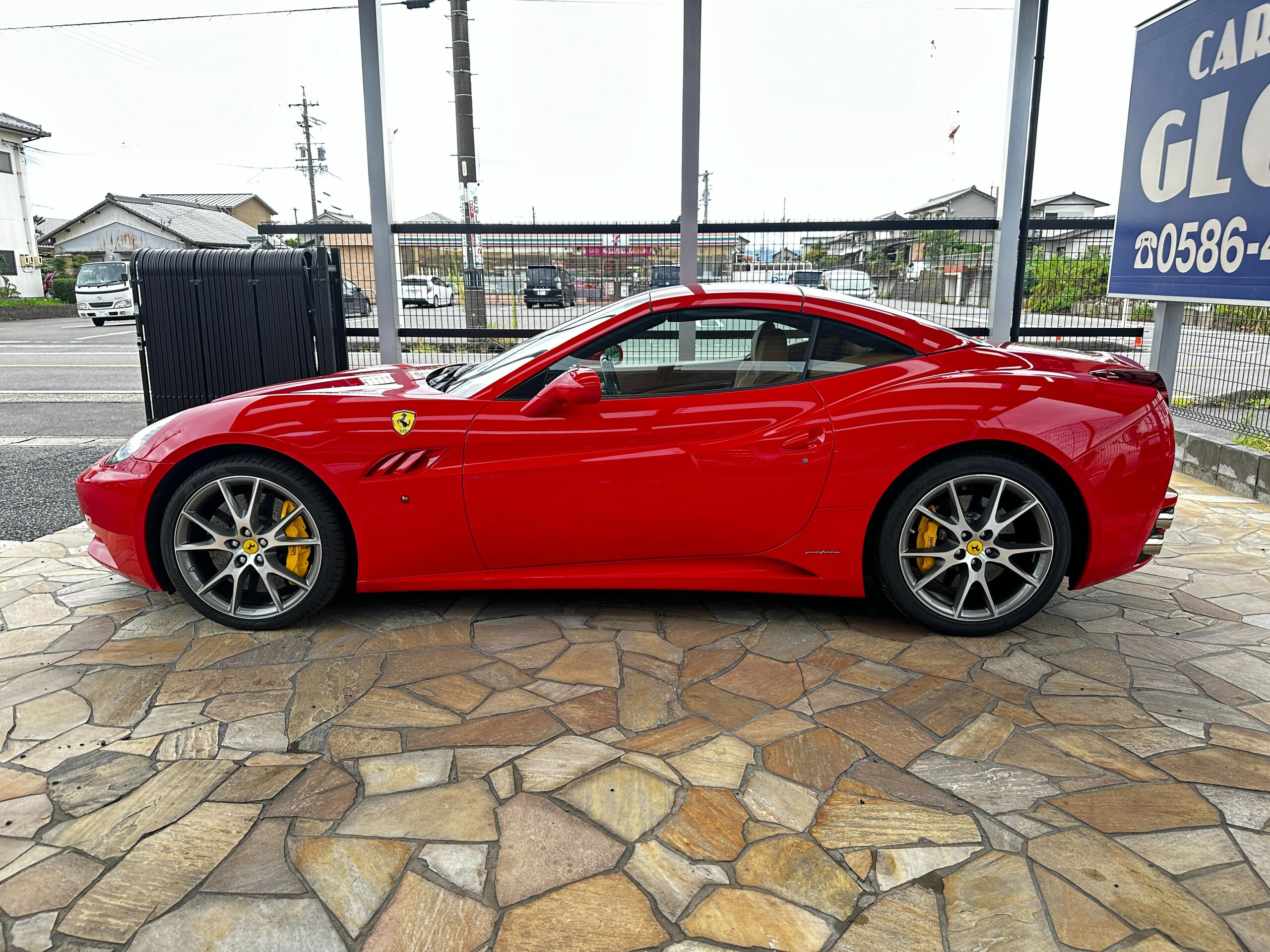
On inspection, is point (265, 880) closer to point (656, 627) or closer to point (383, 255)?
point (656, 627)

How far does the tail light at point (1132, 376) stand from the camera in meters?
3.11

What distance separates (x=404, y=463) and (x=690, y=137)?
428 cm

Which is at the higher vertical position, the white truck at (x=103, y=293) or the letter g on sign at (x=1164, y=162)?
the letter g on sign at (x=1164, y=162)

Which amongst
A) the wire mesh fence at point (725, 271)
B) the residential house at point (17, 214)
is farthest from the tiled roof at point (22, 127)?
the wire mesh fence at point (725, 271)

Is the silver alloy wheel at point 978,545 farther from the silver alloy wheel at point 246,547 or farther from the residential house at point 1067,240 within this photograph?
the residential house at point 1067,240

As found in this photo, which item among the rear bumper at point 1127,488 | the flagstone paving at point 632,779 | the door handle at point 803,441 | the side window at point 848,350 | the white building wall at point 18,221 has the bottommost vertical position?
the flagstone paving at point 632,779

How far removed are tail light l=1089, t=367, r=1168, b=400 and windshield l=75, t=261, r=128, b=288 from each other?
2901 cm

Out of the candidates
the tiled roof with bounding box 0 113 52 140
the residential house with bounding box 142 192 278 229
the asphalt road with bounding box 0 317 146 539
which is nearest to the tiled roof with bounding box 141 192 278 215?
the residential house with bounding box 142 192 278 229

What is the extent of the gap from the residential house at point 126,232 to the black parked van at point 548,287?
1815 inches

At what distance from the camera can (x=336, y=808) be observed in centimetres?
211

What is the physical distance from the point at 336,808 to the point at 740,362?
2.04m

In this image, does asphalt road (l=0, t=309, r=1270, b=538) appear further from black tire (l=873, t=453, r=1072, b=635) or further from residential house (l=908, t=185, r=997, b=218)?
black tire (l=873, t=453, r=1072, b=635)

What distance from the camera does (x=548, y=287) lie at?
22.2ft

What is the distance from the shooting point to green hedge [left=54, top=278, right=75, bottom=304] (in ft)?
108
